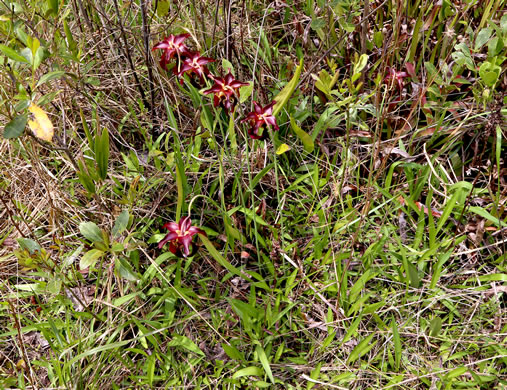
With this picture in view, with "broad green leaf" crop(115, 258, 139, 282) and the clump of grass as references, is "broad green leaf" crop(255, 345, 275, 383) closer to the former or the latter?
the clump of grass

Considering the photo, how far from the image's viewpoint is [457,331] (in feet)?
4.82

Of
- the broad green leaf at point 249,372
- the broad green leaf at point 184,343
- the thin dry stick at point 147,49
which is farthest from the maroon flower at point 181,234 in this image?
the thin dry stick at point 147,49

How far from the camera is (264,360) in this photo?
4.62ft

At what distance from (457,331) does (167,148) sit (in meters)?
1.16

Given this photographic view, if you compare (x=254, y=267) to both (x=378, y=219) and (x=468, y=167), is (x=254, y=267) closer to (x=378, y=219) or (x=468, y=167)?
(x=378, y=219)

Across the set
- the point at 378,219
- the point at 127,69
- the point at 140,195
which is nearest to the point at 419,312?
the point at 378,219

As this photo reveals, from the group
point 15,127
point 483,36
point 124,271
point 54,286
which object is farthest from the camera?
point 483,36

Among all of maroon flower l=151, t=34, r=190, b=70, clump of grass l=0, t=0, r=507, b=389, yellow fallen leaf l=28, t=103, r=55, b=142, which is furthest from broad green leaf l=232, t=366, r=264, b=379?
maroon flower l=151, t=34, r=190, b=70

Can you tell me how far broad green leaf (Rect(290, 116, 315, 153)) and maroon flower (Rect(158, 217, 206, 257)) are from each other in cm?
47

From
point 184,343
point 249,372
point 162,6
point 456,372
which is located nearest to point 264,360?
point 249,372

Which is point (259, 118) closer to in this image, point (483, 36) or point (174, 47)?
point (174, 47)

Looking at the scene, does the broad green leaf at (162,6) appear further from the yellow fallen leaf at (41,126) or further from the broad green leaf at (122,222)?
the broad green leaf at (122,222)

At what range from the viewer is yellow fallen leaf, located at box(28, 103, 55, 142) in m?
1.27

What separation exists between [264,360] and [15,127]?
3.11 feet
